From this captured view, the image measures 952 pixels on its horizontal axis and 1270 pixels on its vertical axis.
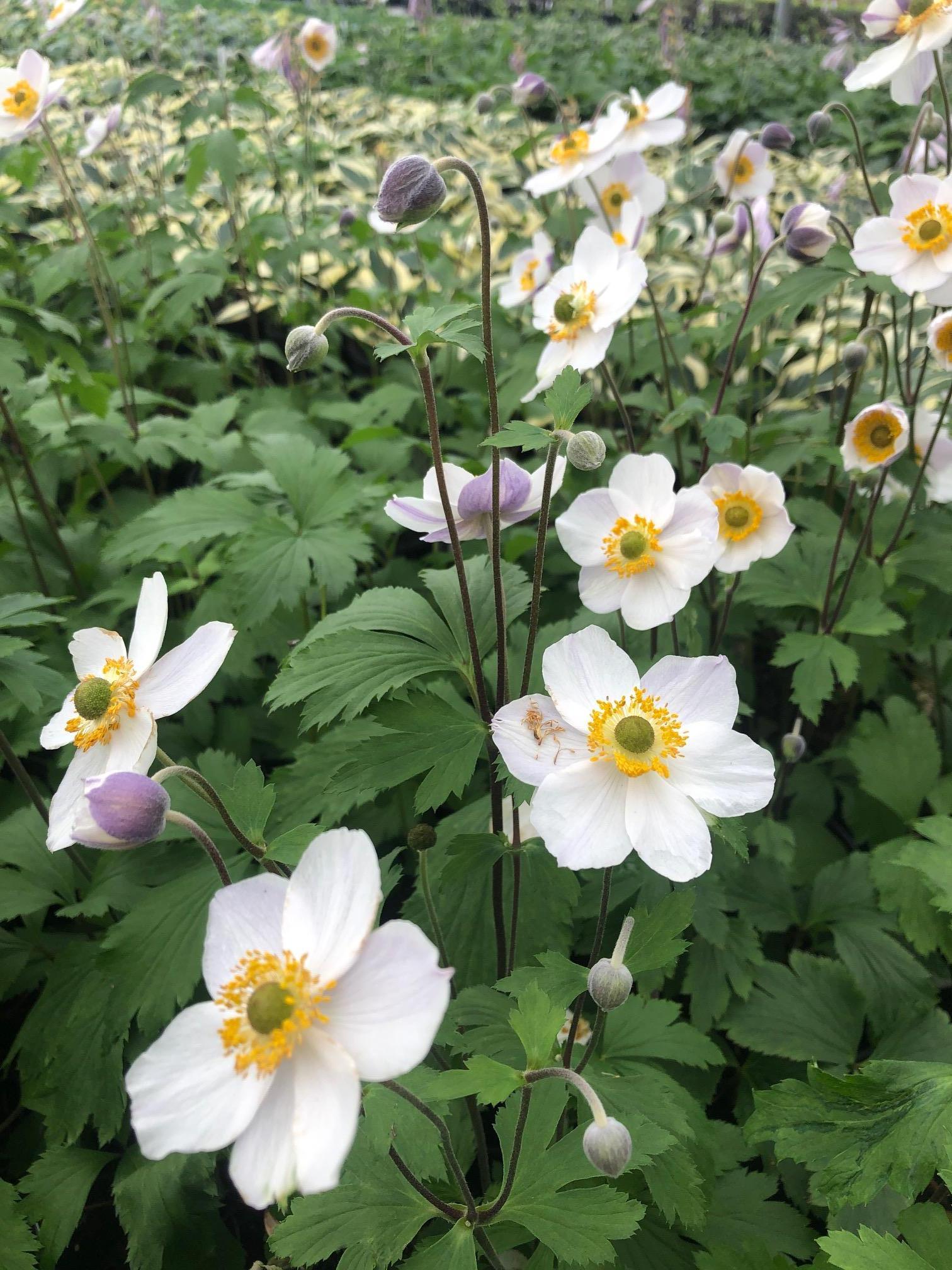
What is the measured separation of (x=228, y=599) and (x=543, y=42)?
8026 millimetres

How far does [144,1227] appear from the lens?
1630 millimetres

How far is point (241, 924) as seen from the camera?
96 cm

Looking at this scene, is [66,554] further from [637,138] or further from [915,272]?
[915,272]

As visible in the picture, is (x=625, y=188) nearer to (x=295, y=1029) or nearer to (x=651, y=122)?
(x=651, y=122)

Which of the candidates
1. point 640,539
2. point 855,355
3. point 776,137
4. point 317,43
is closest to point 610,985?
point 640,539

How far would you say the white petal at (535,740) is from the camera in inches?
48.9

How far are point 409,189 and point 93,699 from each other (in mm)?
929

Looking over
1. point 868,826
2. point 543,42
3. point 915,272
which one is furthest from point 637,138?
point 543,42

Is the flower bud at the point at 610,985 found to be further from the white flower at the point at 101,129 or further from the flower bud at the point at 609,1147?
the white flower at the point at 101,129

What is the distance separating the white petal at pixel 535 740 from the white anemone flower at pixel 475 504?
0.38 m

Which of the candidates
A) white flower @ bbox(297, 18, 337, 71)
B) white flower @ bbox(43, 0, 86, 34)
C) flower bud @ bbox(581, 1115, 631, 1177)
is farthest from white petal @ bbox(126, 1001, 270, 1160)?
white flower @ bbox(297, 18, 337, 71)

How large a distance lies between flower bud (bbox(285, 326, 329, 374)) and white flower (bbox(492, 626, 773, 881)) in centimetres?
59

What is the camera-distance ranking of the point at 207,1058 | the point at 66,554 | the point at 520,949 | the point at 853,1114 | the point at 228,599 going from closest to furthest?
the point at 207,1058
the point at 853,1114
the point at 520,949
the point at 228,599
the point at 66,554

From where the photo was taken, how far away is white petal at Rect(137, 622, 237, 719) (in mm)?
1252
